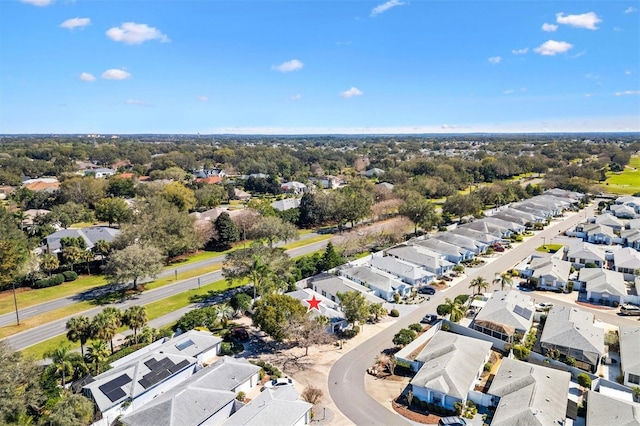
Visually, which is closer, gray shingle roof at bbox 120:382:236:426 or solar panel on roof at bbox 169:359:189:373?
gray shingle roof at bbox 120:382:236:426

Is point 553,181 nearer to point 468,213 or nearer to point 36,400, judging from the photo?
point 468,213

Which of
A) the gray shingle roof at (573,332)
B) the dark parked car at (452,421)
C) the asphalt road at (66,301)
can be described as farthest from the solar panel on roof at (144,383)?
the gray shingle roof at (573,332)

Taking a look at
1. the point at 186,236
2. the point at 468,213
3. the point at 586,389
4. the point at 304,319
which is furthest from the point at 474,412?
the point at 468,213

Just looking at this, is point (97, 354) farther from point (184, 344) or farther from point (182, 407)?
point (182, 407)

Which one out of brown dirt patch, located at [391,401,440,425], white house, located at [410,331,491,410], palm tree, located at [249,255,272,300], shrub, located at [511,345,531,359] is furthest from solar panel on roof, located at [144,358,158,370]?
shrub, located at [511,345,531,359]

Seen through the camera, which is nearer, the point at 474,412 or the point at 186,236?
the point at 474,412

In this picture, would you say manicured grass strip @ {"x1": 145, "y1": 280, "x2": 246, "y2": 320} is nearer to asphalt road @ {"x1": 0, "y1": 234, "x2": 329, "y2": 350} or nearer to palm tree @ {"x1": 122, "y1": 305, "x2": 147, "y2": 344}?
asphalt road @ {"x1": 0, "y1": 234, "x2": 329, "y2": 350}

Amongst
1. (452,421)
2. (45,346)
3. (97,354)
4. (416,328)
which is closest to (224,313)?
(97,354)
